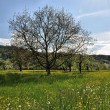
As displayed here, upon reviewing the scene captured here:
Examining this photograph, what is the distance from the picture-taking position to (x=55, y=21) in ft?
146

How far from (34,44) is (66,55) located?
439 centimetres

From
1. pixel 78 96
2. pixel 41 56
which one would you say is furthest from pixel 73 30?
pixel 78 96

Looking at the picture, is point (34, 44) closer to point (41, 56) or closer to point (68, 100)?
point (41, 56)

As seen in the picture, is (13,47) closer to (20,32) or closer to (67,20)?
(20,32)

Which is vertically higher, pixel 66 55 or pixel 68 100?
pixel 66 55

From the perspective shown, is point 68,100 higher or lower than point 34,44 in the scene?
lower

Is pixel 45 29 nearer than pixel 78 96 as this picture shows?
No

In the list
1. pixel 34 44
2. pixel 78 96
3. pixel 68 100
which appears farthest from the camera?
pixel 34 44

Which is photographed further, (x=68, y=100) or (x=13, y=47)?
(x=13, y=47)

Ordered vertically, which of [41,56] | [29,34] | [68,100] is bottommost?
[68,100]

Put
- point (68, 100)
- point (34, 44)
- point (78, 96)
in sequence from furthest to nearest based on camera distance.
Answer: point (34, 44) < point (78, 96) < point (68, 100)

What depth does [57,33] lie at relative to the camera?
43875 mm

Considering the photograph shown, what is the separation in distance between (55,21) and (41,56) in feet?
15.8

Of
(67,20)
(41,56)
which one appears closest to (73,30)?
(67,20)
